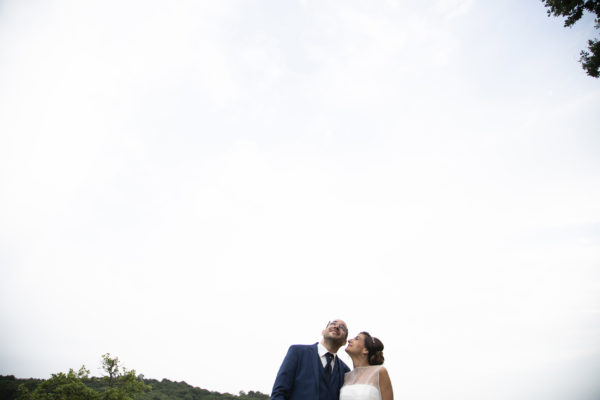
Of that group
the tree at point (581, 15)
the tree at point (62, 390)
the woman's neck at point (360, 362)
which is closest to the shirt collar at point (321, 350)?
the woman's neck at point (360, 362)

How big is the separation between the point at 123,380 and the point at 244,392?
65.3 meters

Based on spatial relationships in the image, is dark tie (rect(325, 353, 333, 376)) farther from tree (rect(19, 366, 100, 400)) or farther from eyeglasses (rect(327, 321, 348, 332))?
tree (rect(19, 366, 100, 400))

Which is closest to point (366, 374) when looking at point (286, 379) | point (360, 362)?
point (360, 362)

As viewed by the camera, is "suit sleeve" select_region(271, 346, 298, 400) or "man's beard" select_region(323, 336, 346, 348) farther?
"man's beard" select_region(323, 336, 346, 348)

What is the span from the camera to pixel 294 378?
3.75 m

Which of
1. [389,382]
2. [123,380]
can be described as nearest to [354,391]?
[389,382]

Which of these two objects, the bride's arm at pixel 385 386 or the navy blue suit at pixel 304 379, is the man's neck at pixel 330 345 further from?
the bride's arm at pixel 385 386

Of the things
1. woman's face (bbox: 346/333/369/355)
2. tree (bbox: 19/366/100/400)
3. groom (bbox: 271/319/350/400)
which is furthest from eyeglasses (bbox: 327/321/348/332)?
tree (bbox: 19/366/100/400)

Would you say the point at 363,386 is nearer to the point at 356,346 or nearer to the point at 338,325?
the point at 356,346

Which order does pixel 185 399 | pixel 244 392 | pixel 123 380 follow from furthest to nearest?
pixel 244 392 < pixel 185 399 < pixel 123 380

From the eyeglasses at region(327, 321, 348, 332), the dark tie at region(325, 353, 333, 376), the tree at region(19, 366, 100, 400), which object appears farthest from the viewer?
the tree at region(19, 366, 100, 400)

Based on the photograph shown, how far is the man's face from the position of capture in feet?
13.2

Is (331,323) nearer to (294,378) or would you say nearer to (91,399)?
(294,378)

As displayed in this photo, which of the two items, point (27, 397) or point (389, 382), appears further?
point (27, 397)
